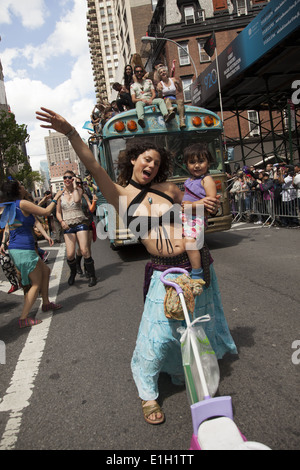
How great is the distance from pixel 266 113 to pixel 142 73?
27.2m

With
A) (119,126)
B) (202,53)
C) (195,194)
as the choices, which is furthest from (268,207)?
(202,53)

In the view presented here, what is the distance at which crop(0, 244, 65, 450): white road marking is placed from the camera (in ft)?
8.34

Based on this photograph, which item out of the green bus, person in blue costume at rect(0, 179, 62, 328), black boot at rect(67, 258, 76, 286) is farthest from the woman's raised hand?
the green bus

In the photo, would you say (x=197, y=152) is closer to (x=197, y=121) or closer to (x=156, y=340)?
(x=156, y=340)

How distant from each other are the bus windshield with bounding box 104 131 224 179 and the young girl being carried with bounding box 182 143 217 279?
15.9ft

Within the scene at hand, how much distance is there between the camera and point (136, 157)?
8.73 ft

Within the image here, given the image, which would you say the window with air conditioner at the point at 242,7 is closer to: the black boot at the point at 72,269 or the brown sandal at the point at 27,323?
the black boot at the point at 72,269

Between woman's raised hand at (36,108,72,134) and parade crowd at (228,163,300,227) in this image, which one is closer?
woman's raised hand at (36,108,72,134)

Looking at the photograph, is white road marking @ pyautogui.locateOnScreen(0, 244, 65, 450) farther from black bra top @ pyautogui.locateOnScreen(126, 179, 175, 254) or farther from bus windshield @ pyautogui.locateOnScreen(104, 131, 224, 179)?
bus windshield @ pyautogui.locateOnScreen(104, 131, 224, 179)

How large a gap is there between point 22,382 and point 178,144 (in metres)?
6.16

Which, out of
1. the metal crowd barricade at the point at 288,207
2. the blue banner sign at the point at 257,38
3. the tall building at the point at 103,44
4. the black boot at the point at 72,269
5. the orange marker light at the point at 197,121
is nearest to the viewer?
the black boot at the point at 72,269

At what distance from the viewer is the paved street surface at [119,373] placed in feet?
7.74

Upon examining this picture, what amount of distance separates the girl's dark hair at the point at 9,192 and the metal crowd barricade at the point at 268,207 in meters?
8.22

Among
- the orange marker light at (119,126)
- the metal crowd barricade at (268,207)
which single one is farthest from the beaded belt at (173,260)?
the metal crowd barricade at (268,207)
